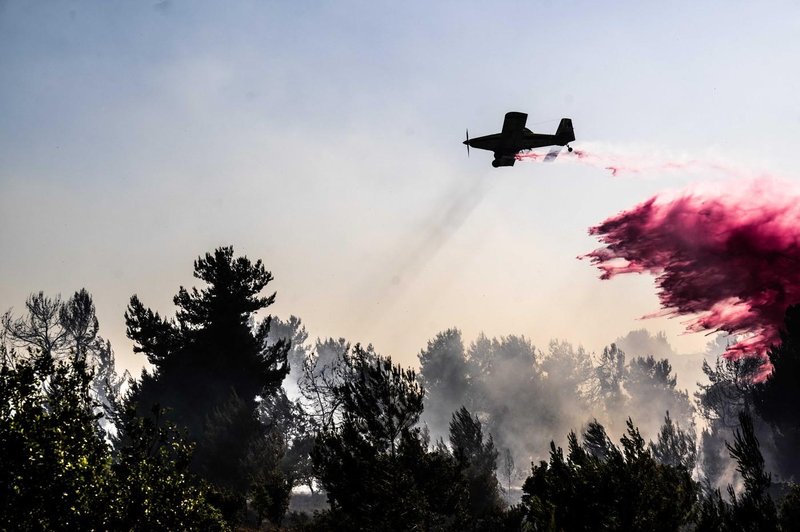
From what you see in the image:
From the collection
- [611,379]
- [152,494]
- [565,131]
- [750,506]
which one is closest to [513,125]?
[565,131]

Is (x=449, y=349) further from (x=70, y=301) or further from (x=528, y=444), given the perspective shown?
(x=70, y=301)

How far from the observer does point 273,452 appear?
29.5 meters

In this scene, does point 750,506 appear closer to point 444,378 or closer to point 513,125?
point 513,125

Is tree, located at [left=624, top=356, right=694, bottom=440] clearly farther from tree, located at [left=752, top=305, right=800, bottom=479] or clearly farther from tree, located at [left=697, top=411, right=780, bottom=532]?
tree, located at [left=697, top=411, right=780, bottom=532]

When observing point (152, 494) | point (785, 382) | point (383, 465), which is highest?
point (785, 382)

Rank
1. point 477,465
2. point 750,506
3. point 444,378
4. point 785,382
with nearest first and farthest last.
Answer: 1. point 750,506
2. point 785,382
3. point 477,465
4. point 444,378

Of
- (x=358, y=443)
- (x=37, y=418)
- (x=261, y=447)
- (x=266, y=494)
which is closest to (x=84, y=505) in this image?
(x=37, y=418)

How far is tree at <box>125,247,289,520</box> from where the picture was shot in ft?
113

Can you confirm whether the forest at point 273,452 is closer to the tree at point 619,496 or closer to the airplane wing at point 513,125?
the tree at point 619,496

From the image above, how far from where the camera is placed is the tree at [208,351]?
34.3 m

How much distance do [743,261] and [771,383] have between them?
1412 cm

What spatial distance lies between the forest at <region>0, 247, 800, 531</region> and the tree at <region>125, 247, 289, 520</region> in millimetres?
99

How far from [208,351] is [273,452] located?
9463 mm

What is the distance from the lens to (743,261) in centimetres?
2655
